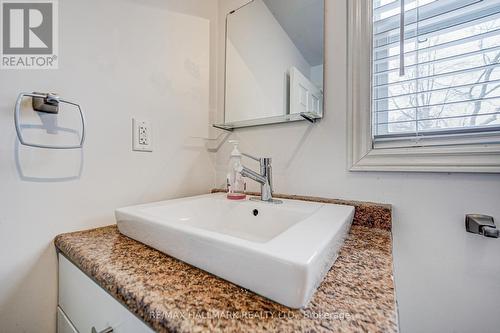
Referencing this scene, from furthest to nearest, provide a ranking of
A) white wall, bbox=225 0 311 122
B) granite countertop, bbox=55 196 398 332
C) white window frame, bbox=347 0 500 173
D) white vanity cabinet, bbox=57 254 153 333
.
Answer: white wall, bbox=225 0 311 122 → white window frame, bbox=347 0 500 173 → white vanity cabinet, bbox=57 254 153 333 → granite countertop, bbox=55 196 398 332

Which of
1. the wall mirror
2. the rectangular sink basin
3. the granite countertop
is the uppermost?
the wall mirror

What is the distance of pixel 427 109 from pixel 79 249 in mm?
1087

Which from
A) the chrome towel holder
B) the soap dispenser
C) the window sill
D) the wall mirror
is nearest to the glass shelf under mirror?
the wall mirror

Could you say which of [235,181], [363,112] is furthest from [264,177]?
[363,112]

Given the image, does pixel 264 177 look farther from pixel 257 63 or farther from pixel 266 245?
pixel 257 63

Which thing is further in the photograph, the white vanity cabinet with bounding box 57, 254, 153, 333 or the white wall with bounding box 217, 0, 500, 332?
the white wall with bounding box 217, 0, 500, 332

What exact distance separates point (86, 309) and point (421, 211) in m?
0.97

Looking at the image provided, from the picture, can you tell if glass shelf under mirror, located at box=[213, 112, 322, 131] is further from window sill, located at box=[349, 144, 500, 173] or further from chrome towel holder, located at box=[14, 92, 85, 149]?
chrome towel holder, located at box=[14, 92, 85, 149]

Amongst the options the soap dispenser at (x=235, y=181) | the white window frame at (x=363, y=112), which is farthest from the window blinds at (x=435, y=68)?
the soap dispenser at (x=235, y=181)

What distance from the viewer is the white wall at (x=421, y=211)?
0.60 metres

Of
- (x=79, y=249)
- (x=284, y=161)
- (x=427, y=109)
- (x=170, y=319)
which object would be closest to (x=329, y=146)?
(x=284, y=161)

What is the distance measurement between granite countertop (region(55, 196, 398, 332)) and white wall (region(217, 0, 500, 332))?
0.22 metres

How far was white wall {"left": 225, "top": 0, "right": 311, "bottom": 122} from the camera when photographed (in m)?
0.98


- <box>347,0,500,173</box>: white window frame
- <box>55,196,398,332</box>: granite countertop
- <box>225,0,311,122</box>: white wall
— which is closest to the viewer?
<box>55,196,398,332</box>: granite countertop
